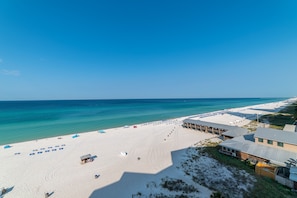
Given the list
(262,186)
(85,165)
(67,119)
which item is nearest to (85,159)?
(85,165)

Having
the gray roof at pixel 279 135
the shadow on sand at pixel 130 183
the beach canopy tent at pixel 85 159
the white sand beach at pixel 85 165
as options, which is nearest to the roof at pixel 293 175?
the gray roof at pixel 279 135

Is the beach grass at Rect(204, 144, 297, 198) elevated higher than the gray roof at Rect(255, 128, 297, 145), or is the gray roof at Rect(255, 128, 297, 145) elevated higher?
the gray roof at Rect(255, 128, 297, 145)

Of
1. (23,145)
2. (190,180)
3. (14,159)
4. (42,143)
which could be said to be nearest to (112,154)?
(190,180)

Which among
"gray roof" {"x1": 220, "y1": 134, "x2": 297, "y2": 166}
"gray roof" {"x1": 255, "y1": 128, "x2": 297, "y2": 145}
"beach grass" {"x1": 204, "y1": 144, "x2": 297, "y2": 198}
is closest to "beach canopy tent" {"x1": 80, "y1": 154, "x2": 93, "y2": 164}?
"beach grass" {"x1": 204, "y1": 144, "x2": 297, "y2": 198}

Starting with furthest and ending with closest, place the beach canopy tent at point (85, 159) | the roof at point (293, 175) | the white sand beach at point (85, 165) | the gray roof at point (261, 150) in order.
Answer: the beach canopy tent at point (85, 159) → the gray roof at point (261, 150) → the white sand beach at point (85, 165) → the roof at point (293, 175)

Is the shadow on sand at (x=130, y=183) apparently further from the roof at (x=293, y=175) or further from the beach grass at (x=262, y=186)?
the roof at (x=293, y=175)

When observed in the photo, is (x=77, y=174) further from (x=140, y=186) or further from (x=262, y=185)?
(x=262, y=185)

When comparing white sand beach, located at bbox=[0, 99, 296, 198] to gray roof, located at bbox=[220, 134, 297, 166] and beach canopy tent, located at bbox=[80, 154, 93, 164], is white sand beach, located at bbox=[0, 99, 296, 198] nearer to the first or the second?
beach canopy tent, located at bbox=[80, 154, 93, 164]

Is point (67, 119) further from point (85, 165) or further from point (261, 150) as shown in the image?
point (261, 150)
